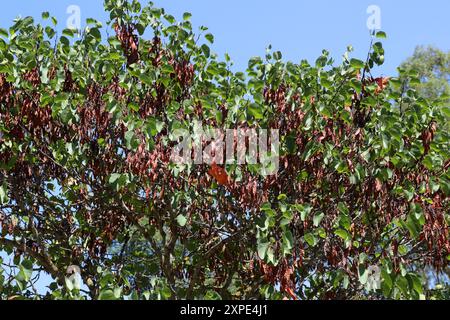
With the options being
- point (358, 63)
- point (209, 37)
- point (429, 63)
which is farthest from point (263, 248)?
point (429, 63)

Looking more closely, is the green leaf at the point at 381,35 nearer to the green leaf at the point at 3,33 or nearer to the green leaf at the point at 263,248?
the green leaf at the point at 263,248

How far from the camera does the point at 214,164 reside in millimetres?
6133

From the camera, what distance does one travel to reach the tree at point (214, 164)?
20.2ft

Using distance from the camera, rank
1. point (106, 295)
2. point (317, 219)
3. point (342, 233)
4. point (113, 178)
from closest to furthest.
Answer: point (106, 295)
point (342, 233)
point (317, 219)
point (113, 178)

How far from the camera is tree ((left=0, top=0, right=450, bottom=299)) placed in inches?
242

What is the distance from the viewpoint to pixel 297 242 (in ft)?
20.2

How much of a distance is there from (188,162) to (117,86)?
3.43 feet

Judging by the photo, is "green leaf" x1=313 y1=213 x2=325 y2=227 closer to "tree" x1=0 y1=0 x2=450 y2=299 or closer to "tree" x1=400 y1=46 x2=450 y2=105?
"tree" x1=0 y1=0 x2=450 y2=299

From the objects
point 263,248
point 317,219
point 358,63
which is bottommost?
point 263,248

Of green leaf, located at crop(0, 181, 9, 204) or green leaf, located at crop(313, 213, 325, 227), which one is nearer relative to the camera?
green leaf, located at crop(313, 213, 325, 227)

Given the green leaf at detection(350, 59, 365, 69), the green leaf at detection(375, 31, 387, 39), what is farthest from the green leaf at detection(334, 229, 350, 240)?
the green leaf at detection(375, 31, 387, 39)

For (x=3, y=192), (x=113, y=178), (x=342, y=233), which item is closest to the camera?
(x=342, y=233)

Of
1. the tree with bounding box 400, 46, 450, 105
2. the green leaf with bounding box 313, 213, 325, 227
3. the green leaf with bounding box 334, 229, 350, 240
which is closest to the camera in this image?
the green leaf with bounding box 334, 229, 350, 240

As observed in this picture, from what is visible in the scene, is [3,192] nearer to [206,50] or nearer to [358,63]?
[206,50]
